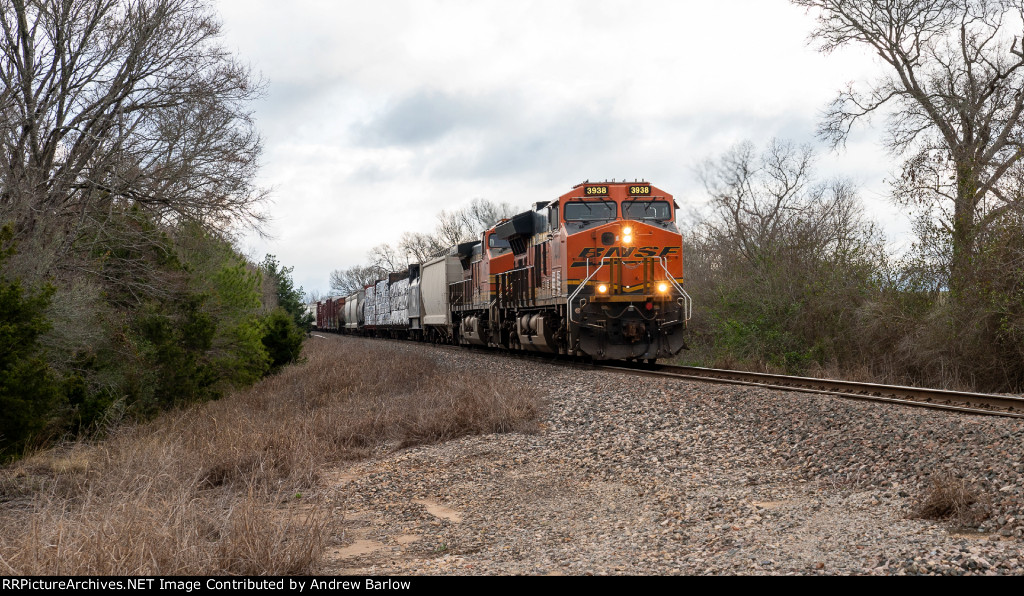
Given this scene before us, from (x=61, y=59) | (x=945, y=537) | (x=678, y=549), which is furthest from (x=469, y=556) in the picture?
(x=61, y=59)

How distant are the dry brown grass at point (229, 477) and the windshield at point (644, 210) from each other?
16.1 ft

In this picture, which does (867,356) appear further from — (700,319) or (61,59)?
(61,59)

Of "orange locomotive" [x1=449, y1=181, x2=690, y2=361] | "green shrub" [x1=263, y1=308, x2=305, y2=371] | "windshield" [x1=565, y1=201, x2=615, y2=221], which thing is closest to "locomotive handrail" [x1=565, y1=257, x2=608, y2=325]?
"orange locomotive" [x1=449, y1=181, x2=690, y2=361]

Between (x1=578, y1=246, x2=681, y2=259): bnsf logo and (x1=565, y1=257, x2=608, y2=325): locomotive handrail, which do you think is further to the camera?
(x1=578, y1=246, x2=681, y2=259): bnsf logo

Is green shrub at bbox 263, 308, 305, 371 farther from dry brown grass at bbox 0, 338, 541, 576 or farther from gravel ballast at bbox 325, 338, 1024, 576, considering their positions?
gravel ballast at bbox 325, 338, 1024, 576

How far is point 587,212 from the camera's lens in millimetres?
17125

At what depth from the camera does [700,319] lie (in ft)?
85.7

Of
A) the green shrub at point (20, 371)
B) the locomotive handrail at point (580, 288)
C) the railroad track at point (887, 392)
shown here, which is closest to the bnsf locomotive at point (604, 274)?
the locomotive handrail at point (580, 288)

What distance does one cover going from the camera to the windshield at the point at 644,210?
17.4 metres

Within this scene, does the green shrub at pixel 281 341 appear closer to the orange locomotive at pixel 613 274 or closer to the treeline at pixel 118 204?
the treeline at pixel 118 204

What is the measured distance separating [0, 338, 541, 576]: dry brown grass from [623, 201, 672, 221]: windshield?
16.1 ft

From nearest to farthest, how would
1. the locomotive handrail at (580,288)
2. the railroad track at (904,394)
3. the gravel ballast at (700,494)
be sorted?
the gravel ballast at (700,494) → the railroad track at (904,394) → the locomotive handrail at (580,288)

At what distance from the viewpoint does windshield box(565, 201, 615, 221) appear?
17109 mm

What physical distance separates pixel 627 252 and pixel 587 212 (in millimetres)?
1235
